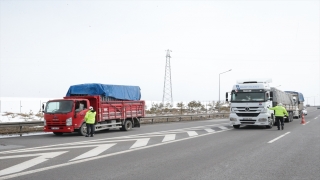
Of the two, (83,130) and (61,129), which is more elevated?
(61,129)

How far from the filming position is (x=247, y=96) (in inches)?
909

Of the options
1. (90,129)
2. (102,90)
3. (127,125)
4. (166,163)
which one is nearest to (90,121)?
(90,129)

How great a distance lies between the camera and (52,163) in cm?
945

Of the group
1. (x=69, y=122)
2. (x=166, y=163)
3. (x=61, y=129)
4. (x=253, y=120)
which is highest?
(x=69, y=122)

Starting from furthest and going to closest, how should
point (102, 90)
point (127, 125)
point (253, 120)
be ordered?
1. point (127, 125)
2. point (253, 120)
3. point (102, 90)

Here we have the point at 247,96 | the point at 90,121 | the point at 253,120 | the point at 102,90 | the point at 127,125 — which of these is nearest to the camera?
the point at 90,121

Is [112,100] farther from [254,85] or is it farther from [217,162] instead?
[217,162]

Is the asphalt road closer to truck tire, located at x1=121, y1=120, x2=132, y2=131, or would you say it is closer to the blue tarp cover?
the blue tarp cover

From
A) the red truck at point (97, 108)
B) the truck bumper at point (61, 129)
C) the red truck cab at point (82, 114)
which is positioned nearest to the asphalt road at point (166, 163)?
the truck bumper at point (61, 129)

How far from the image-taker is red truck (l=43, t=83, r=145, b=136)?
18.6 metres

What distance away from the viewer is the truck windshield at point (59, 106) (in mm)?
18750

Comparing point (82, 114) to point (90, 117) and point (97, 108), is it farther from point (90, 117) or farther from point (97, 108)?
point (97, 108)

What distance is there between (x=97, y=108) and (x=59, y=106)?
214cm

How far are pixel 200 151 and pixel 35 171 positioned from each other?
5638 millimetres
